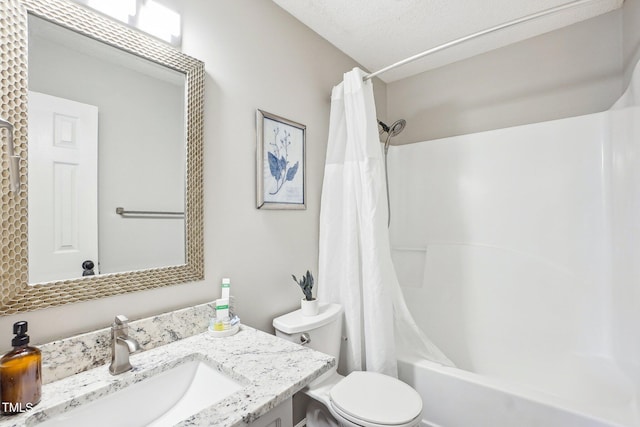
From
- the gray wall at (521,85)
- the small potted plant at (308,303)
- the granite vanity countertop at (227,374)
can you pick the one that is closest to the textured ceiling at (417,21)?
the gray wall at (521,85)

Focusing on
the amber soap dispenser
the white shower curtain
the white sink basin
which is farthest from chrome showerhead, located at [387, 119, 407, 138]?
the amber soap dispenser

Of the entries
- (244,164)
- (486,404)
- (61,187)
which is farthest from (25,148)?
(486,404)

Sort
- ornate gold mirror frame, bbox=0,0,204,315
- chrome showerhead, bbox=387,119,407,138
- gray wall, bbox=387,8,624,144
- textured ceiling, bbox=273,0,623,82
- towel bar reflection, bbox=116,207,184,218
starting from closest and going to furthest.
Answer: ornate gold mirror frame, bbox=0,0,204,315
towel bar reflection, bbox=116,207,184,218
textured ceiling, bbox=273,0,623,82
gray wall, bbox=387,8,624,144
chrome showerhead, bbox=387,119,407,138

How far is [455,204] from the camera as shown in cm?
218

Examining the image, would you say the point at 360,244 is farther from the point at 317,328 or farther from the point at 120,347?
the point at 120,347

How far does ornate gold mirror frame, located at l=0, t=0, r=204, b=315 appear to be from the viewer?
2.53ft

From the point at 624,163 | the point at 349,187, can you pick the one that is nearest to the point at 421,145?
the point at 349,187

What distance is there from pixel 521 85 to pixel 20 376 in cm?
282

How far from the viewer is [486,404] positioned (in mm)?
1317

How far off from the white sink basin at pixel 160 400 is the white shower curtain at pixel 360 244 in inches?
34.5

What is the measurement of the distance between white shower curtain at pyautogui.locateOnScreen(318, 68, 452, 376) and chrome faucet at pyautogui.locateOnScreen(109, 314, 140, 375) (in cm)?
105

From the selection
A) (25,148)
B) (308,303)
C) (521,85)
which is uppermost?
(521,85)

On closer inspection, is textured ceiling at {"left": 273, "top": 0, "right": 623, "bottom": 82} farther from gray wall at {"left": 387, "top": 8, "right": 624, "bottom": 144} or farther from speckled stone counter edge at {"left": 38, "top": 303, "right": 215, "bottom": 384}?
speckled stone counter edge at {"left": 38, "top": 303, "right": 215, "bottom": 384}

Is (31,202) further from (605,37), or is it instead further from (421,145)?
(605,37)
